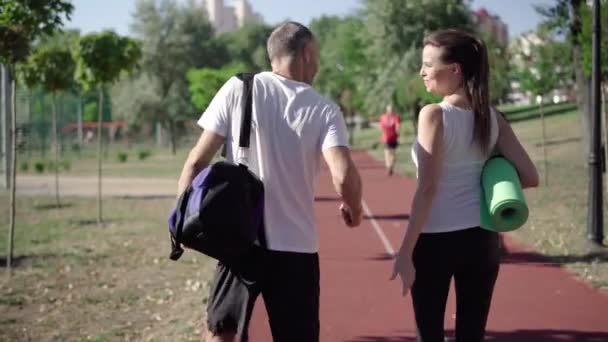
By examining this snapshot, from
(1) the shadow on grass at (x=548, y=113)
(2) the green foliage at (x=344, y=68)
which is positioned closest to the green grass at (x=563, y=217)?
(1) the shadow on grass at (x=548, y=113)

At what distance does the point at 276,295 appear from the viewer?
3213mm

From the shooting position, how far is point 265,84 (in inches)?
124

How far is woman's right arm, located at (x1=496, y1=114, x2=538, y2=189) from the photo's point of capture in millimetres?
3324

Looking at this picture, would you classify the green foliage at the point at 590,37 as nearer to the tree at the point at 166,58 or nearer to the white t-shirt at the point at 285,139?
the white t-shirt at the point at 285,139

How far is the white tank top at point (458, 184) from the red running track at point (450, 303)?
8.54ft

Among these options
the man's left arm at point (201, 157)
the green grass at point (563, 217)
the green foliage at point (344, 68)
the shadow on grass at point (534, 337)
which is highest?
the green foliage at point (344, 68)

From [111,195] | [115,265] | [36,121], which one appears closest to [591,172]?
[115,265]

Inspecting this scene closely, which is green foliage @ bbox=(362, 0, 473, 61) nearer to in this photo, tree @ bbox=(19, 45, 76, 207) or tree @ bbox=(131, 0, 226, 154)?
tree @ bbox=(131, 0, 226, 154)

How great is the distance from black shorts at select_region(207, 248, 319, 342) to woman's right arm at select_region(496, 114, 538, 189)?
2.96 ft

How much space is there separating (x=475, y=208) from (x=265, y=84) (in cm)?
97

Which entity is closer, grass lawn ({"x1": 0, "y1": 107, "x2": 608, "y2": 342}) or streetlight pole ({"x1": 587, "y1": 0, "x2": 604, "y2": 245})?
grass lawn ({"x1": 0, "y1": 107, "x2": 608, "y2": 342})

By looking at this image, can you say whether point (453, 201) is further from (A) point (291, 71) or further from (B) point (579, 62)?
(B) point (579, 62)

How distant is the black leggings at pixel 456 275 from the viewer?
3.21 meters

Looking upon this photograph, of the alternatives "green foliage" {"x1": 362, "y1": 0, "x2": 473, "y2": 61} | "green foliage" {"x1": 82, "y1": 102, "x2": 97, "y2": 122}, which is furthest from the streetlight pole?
"green foliage" {"x1": 82, "y1": 102, "x2": 97, "y2": 122}
